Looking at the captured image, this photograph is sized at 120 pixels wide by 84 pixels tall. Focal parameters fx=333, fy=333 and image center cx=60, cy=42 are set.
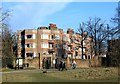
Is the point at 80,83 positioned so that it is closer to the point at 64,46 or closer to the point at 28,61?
the point at 28,61

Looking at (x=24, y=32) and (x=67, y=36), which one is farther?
(x=67, y=36)

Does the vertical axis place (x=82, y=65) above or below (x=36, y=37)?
below

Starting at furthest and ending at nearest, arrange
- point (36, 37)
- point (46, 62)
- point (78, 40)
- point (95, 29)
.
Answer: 1. point (36, 37)
2. point (78, 40)
3. point (95, 29)
4. point (46, 62)

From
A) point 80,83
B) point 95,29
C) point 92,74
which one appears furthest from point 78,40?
point 80,83

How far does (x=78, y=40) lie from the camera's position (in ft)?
328

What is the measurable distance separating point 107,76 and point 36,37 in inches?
3170

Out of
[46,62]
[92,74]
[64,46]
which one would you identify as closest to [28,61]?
[46,62]

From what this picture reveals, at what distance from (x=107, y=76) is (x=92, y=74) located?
203 centimetres

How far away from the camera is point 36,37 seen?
11894 centimetres

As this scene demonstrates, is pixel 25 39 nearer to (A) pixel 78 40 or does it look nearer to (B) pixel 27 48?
(B) pixel 27 48

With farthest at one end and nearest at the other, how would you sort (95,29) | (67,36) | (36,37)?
(67,36) → (36,37) → (95,29)

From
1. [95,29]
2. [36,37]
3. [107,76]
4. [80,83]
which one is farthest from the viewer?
[36,37]

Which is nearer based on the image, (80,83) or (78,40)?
(80,83)

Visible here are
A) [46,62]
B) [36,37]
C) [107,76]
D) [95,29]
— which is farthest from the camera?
[36,37]
